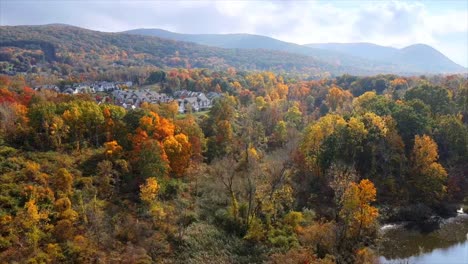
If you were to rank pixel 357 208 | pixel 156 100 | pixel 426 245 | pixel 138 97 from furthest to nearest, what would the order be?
pixel 156 100 < pixel 138 97 < pixel 426 245 < pixel 357 208

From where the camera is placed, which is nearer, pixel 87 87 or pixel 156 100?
pixel 156 100

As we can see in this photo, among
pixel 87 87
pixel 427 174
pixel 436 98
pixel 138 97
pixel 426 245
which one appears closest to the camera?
pixel 426 245

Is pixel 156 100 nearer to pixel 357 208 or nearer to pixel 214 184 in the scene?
pixel 214 184

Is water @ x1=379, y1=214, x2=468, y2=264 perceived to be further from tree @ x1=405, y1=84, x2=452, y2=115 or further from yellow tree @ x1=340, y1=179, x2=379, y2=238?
tree @ x1=405, y1=84, x2=452, y2=115

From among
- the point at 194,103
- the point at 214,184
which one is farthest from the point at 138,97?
the point at 214,184

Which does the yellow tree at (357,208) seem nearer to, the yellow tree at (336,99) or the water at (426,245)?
the water at (426,245)

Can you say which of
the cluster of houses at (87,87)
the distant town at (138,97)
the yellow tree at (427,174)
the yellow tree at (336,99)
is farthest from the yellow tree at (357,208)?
the cluster of houses at (87,87)
